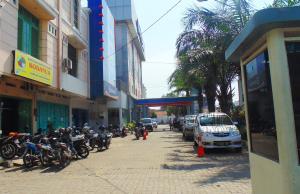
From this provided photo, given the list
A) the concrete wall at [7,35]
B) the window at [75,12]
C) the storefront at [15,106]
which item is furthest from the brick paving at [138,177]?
the window at [75,12]

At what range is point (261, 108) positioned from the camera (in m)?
4.83

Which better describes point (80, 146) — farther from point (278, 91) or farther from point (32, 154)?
point (278, 91)

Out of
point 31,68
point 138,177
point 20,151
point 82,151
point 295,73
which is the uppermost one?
point 31,68

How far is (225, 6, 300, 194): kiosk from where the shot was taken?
4020 millimetres

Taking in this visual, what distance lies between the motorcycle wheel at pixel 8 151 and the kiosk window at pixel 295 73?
37.3 ft

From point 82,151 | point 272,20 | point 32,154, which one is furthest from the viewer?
point 82,151

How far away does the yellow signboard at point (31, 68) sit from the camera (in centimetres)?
1410

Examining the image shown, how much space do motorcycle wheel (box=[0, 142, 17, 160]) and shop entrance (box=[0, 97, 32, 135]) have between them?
3553mm

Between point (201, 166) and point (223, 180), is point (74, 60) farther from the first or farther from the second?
point (223, 180)

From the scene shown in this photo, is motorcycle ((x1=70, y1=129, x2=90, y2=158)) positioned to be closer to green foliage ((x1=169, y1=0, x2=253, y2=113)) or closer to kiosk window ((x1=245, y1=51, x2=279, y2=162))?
green foliage ((x1=169, y1=0, x2=253, y2=113))

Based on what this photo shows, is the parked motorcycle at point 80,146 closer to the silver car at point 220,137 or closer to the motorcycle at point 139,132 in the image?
the silver car at point 220,137

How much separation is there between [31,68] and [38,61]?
3.47 ft

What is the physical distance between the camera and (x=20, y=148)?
13.6 meters

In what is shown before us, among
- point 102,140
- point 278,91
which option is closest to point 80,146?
point 102,140
